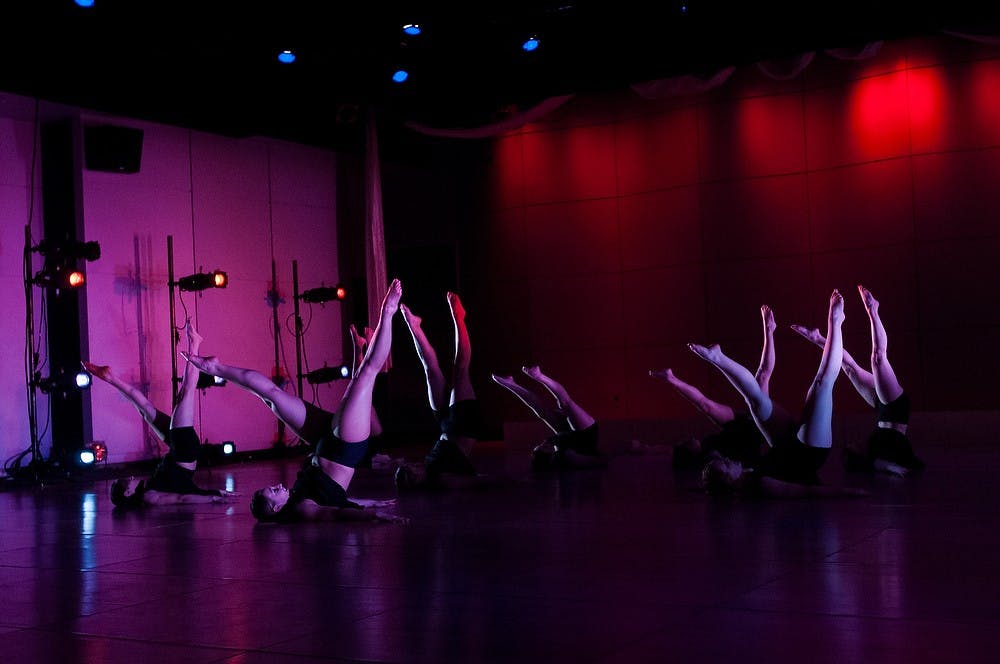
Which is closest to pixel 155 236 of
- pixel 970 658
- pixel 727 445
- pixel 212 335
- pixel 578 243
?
pixel 212 335

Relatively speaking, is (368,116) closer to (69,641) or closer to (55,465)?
(55,465)

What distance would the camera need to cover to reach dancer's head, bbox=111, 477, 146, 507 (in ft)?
22.1

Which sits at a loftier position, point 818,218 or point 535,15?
point 535,15

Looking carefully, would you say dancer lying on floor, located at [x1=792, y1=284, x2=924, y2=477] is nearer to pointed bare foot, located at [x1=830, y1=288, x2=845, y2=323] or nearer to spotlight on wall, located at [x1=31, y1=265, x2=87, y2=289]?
pointed bare foot, located at [x1=830, y1=288, x2=845, y2=323]

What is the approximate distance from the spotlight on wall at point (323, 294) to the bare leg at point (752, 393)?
706cm

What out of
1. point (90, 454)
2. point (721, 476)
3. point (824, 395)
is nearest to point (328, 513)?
point (721, 476)

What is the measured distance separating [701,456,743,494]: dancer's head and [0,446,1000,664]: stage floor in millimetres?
142

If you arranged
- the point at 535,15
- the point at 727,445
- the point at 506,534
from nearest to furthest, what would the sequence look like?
the point at 506,534, the point at 727,445, the point at 535,15

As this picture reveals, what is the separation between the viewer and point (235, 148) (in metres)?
12.0

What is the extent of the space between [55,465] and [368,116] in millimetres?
4645

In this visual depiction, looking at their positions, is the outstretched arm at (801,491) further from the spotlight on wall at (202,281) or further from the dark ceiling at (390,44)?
the spotlight on wall at (202,281)

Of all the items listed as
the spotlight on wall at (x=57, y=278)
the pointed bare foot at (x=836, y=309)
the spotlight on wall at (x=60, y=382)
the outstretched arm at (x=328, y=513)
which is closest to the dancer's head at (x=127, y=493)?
the outstretched arm at (x=328, y=513)

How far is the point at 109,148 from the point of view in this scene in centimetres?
1036

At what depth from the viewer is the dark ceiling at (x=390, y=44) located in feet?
24.6
